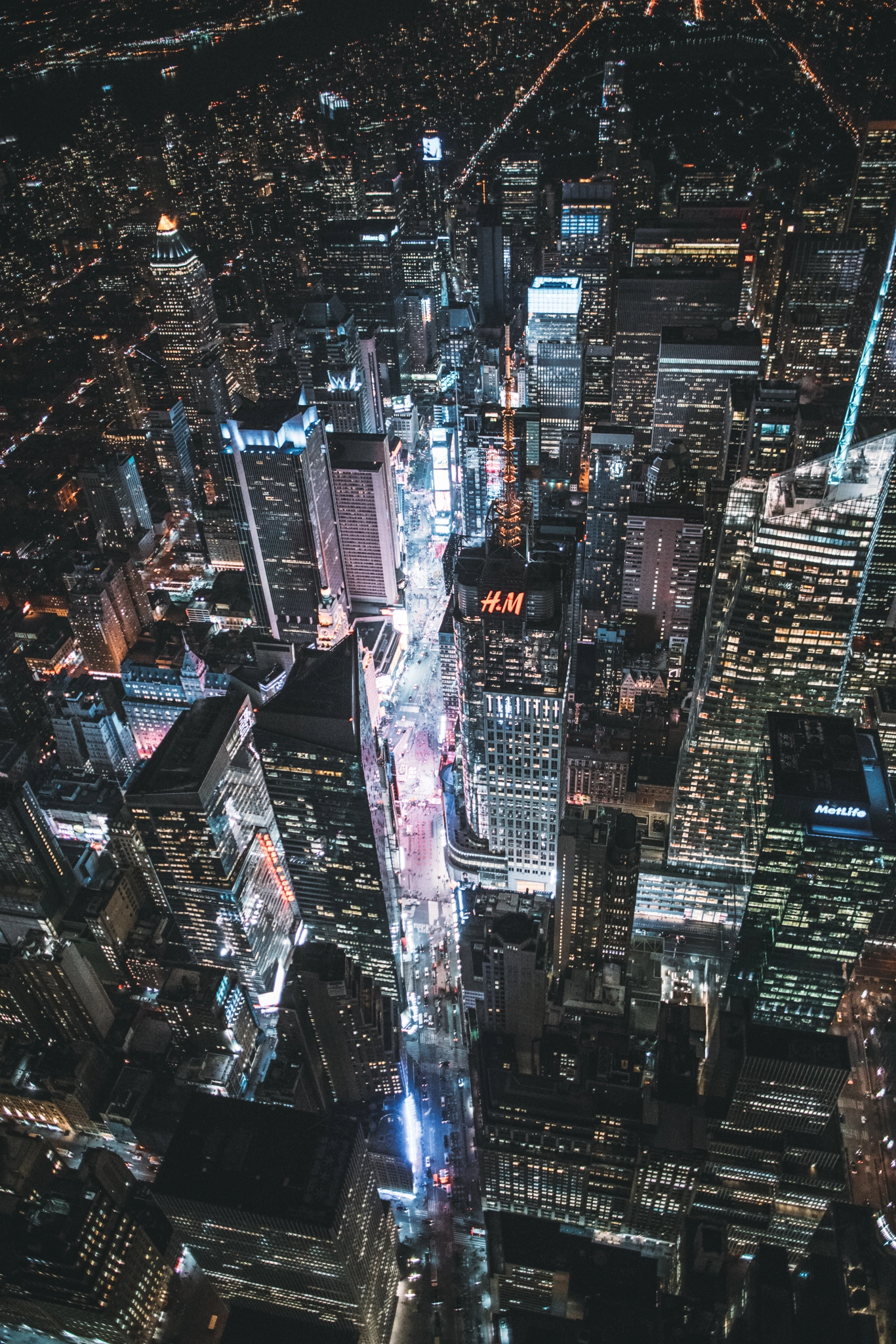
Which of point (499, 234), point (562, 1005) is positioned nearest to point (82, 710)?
point (562, 1005)

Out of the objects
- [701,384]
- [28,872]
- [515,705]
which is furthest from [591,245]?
[28,872]

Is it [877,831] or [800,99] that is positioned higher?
[800,99]

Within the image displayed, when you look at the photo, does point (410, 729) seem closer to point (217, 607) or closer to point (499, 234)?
point (217, 607)

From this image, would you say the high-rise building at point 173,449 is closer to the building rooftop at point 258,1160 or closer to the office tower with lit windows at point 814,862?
the building rooftop at point 258,1160

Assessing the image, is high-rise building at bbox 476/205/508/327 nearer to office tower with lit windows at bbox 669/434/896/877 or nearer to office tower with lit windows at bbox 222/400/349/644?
office tower with lit windows at bbox 222/400/349/644

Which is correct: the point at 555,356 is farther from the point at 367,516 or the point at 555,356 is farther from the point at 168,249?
the point at 168,249
